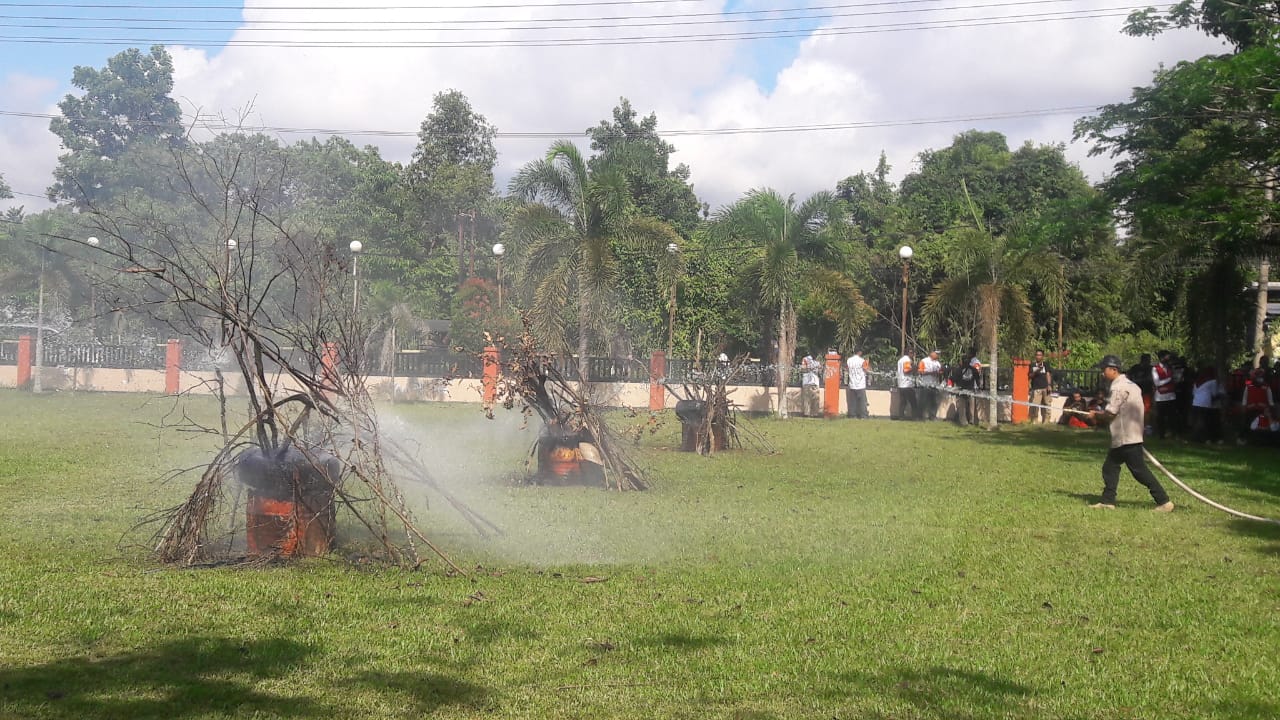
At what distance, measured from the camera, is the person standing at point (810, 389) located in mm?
27547

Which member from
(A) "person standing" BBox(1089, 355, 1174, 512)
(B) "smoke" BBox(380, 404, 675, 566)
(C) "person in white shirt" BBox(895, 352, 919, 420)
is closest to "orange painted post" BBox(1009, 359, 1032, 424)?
(C) "person in white shirt" BBox(895, 352, 919, 420)

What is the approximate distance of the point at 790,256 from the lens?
25531mm

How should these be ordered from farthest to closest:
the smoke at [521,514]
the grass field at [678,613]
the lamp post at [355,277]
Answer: the lamp post at [355,277] < the smoke at [521,514] < the grass field at [678,613]

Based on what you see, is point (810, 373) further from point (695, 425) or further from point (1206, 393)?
point (695, 425)

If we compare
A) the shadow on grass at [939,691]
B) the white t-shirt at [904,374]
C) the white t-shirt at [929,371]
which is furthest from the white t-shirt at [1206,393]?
the shadow on grass at [939,691]

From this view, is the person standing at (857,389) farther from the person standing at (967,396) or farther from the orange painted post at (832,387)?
the person standing at (967,396)

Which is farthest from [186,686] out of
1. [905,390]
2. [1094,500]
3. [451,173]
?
[451,173]

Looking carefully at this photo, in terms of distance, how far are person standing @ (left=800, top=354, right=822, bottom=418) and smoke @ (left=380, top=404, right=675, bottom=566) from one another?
1201 cm

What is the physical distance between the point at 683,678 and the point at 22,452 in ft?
41.6

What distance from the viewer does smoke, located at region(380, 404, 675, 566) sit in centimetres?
863

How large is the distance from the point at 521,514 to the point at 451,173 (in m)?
38.7

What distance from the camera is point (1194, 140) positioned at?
2588cm

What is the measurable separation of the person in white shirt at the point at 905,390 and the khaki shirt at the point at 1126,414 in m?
14.4

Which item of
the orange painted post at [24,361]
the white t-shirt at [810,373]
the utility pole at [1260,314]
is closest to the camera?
the utility pole at [1260,314]
